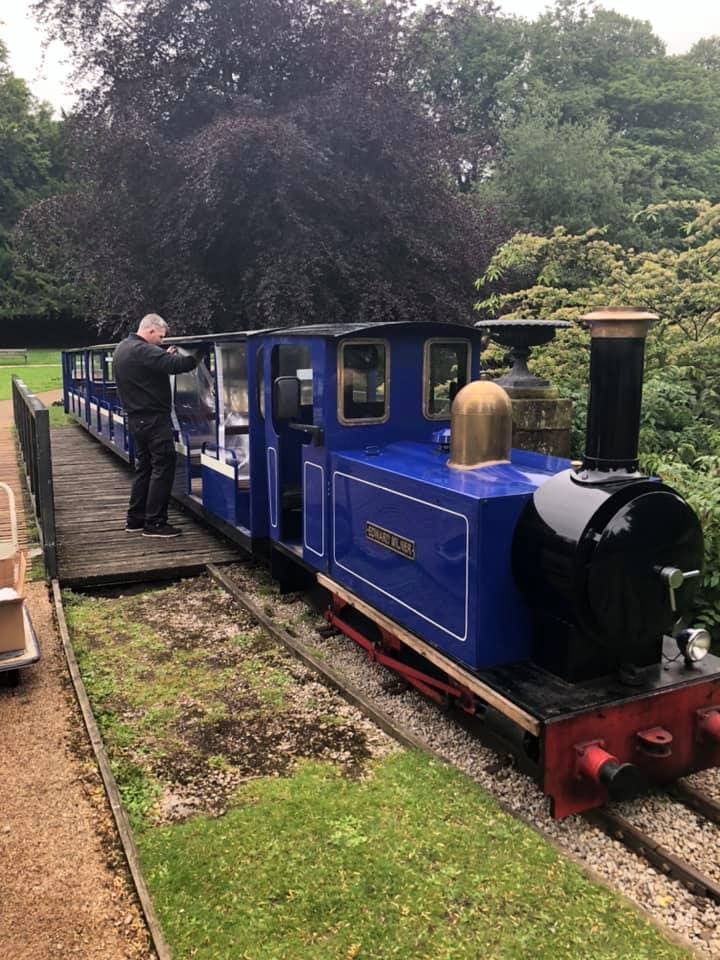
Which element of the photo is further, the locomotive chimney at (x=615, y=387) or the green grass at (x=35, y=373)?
the green grass at (x=35, y=373)

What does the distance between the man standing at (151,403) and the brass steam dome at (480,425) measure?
3.69 m

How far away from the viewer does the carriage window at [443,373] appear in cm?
581

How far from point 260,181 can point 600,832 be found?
527 inches

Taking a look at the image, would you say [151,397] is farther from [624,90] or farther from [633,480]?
[624,90]

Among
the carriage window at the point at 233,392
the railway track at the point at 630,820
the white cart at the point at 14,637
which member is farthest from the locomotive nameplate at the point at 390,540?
the carriage window at the point at 233,392

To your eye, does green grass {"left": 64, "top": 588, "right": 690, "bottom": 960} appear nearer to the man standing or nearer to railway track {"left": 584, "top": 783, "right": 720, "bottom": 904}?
railway track {"left": 584, "top": 783, "right": 720, "bottom": 904}

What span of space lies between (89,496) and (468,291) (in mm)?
9150

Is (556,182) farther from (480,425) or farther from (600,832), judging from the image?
(600,832)

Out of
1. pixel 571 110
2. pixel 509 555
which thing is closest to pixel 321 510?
pixel 509 555

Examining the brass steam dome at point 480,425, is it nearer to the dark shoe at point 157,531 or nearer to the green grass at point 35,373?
the dark shoe at point 157,531

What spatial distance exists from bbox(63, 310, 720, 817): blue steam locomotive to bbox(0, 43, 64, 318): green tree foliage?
125 ft

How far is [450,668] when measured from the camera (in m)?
4.19

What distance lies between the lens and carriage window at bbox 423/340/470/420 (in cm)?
581

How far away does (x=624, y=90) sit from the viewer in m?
33.0
